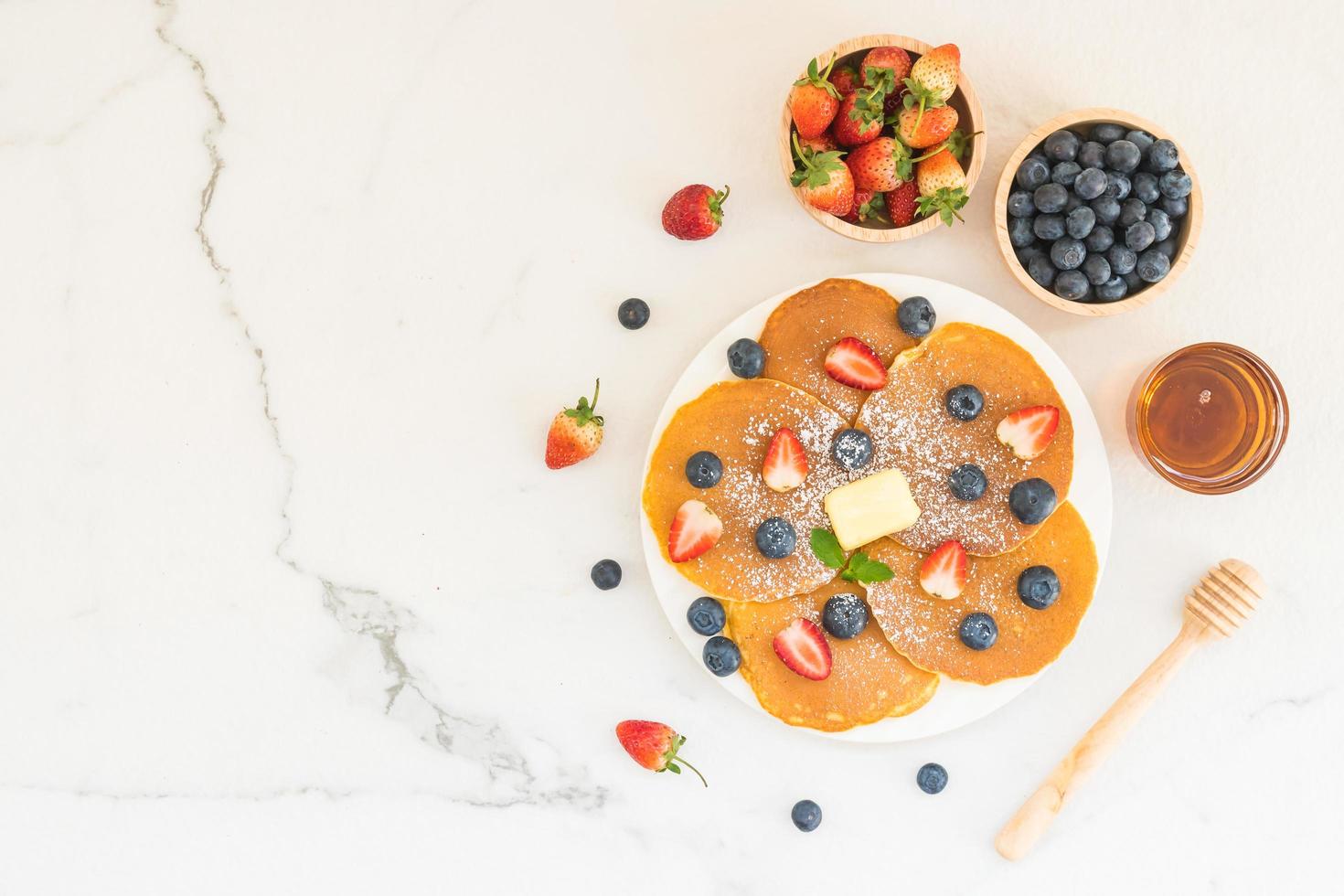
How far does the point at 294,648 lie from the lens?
1774 millimetres

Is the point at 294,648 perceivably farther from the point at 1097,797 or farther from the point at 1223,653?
the point at 1223,653

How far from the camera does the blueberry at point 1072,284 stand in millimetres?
1544

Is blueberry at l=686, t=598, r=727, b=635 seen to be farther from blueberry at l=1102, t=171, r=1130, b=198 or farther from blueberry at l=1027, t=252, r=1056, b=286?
blueberry at l=1102, t=171, r=1130, b=198

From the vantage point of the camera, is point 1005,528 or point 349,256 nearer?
point 1005,528

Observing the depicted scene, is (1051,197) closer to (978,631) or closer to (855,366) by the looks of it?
(855,366)

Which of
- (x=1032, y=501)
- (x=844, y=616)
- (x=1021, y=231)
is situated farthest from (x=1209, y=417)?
(x=844, y=616)

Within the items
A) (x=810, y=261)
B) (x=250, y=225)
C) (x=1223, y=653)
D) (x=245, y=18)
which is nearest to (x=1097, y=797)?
(x=1223, y=653)

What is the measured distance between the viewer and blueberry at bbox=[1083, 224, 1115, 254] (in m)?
1.53

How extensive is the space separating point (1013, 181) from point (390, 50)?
116 centimetres

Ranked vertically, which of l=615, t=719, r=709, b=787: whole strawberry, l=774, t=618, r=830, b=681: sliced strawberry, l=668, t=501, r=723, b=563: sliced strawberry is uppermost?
l=668, t=501, r=723, b=563: sliced strawberry

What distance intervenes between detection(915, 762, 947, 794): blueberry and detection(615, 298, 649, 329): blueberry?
3.22ft

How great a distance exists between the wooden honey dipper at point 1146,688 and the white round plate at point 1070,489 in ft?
0.66

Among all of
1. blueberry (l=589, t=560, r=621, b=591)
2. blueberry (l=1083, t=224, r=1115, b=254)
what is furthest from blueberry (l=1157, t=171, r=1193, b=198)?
blueberry (l=589, t=560, r=621, b=591)

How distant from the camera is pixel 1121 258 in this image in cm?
154
